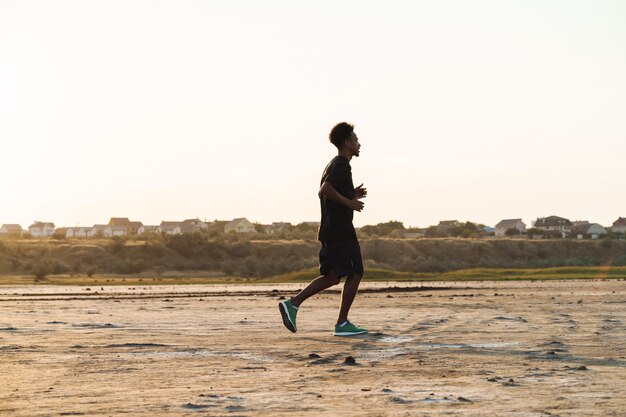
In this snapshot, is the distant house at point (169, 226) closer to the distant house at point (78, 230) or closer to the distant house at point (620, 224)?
the distant house at point (78, 230)

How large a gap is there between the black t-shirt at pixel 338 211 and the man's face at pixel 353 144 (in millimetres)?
240

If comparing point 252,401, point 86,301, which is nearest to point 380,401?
point 252,401

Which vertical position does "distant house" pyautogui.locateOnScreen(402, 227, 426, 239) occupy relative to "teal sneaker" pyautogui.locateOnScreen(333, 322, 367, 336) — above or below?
above

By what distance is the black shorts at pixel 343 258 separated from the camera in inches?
450

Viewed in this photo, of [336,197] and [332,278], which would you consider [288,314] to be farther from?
[336,197]

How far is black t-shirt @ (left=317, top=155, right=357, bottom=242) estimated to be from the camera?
1155cm

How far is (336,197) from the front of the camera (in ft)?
37.6

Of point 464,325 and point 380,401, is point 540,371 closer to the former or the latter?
point 380,401

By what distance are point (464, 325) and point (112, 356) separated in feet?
16.0

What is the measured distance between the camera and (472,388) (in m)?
6.98

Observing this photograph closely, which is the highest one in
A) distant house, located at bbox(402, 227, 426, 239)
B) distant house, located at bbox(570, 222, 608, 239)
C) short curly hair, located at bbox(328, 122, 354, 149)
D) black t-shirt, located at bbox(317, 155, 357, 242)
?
distant house, located at bbox(570, 222, 608, 239)

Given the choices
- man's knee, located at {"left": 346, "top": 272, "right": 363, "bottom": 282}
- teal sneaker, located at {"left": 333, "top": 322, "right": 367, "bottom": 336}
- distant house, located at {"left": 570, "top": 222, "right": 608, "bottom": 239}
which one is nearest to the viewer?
teal sneaker, located at {"left": 333, "top": 322, "right": 367, "bottom": 336}

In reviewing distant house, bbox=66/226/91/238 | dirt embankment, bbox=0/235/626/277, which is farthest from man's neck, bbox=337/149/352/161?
distant house, bbox=66/226/91/238

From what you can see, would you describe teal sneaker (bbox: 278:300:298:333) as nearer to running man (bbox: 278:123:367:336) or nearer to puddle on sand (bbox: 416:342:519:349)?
running man (bbox: 278:123:367:336)
